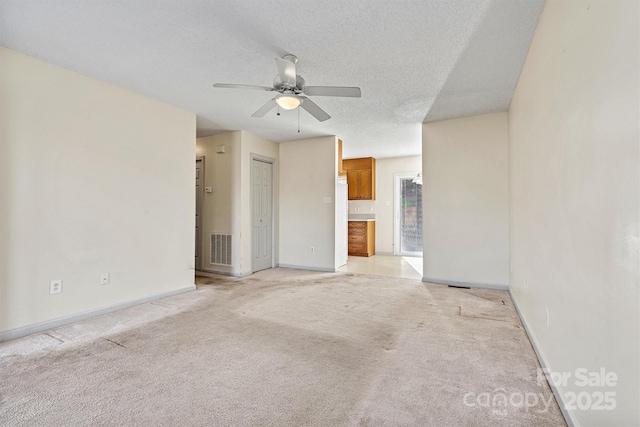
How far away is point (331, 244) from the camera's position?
5.30 metres

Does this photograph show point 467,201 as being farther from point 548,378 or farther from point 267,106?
point 267,106

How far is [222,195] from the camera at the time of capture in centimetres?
509

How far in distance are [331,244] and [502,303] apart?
275 centimetres

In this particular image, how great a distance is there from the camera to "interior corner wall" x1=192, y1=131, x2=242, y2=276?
16.2ft

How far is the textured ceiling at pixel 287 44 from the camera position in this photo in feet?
6.49

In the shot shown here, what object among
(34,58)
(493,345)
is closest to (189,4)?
(34,58)

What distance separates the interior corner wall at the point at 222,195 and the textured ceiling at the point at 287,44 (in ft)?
4.47

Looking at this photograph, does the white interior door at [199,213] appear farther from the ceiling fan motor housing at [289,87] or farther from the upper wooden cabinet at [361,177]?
the upper wooden cabinet at [361,177]

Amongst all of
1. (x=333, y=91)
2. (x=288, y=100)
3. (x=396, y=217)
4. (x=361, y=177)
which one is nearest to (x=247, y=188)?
(x=288, y=100)

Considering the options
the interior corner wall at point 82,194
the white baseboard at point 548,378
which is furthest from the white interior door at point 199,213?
the white baseboard at point 548,378

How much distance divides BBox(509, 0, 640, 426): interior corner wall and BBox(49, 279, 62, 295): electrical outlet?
3912 mm

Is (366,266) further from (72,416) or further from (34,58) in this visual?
(34,58)

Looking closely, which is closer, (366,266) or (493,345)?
(493,345)

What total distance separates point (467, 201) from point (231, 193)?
3750 mm
